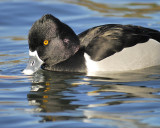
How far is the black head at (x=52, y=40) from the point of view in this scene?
28.5 ft

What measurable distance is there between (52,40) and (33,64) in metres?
0.59

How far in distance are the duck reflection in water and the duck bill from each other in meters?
0.15

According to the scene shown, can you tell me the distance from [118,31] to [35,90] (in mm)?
2166

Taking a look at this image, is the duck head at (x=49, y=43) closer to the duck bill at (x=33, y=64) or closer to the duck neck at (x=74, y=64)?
the duck bill at (x=33, y=64)

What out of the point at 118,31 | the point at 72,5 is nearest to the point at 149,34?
the point at 118,31

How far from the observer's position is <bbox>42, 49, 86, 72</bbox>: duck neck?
29.2 ft

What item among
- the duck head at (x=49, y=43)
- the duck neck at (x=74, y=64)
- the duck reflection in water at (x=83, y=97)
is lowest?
the duck reflection in water at (x=83, y=97)

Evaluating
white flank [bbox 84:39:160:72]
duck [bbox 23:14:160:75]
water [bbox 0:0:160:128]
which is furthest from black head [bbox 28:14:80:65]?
white flank [bbox 84:39:160:72]

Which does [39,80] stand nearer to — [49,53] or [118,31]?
[49,53]

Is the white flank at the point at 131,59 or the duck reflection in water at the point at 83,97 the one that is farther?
the white flank at the point at 131,59

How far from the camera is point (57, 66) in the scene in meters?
9.16

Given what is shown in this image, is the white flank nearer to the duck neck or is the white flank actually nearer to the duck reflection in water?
the duck neck

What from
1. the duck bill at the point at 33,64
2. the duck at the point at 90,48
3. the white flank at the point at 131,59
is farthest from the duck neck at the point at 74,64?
the duck bill at the point at 33,64

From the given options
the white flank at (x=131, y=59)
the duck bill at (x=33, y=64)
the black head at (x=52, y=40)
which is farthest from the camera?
the duck bill at (x=33, y=64)
